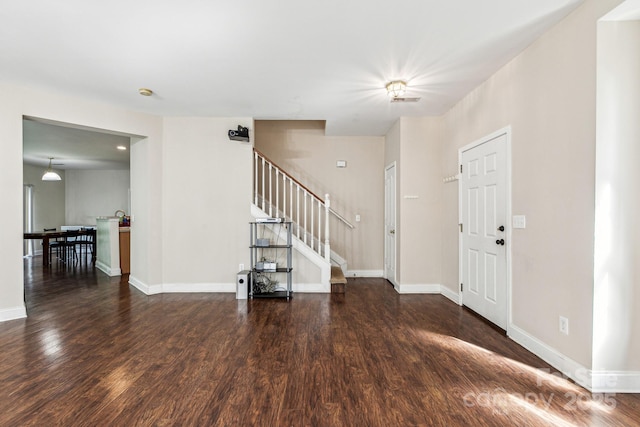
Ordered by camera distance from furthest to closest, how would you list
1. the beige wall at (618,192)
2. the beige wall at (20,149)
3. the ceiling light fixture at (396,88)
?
the beige wall at (20,149) → the ceiling light fixture at (396,88) → the beige wall at (618,192)

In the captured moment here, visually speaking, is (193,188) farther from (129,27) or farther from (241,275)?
(129,27)

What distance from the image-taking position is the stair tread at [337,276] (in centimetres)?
448

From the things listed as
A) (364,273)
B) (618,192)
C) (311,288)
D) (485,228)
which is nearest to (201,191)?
(311,288)

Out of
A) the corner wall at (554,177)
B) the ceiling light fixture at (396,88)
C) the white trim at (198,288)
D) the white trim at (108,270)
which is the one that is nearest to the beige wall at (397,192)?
the ceiling light fixture at (396,88)

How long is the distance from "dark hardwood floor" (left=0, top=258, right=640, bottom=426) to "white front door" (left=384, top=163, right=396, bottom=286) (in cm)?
134

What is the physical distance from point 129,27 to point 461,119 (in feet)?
12.2

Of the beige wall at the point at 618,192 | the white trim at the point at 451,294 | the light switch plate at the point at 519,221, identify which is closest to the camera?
the beige wall at the point at 618,192

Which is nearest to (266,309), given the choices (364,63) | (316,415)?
(316,415)

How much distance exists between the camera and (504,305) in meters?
3.03

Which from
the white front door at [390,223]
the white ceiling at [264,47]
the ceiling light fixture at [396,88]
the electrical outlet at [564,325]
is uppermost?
the white ceiling at [264,47]

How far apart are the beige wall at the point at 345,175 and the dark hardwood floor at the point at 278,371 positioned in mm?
2026

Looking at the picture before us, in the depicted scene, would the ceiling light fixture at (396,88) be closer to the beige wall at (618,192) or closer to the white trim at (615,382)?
the beige wall at (618,192)

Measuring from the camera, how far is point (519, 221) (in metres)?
2.76

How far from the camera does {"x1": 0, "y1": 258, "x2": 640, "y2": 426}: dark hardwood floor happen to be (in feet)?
5.82
